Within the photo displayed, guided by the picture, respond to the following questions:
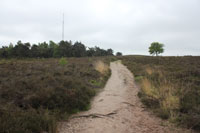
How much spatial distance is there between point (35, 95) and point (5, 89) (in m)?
1.63

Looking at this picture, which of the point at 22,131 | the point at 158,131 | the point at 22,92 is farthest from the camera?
the point at 22,92

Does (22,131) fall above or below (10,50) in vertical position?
below

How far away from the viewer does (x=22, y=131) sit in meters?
2.78

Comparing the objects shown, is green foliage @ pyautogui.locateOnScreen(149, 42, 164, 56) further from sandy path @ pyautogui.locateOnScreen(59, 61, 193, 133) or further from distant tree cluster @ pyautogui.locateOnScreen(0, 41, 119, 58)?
sandy path @ pyautogui.locateOnScreen(59, 61, 193, 133)

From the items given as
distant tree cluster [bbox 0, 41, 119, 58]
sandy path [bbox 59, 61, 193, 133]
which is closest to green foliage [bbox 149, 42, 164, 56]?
distant tree cluster [bbox 0, 41, 119, 58]

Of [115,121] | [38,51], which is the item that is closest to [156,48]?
[38,51]

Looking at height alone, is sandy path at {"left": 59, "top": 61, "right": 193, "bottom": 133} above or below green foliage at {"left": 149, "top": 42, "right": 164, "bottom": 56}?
below

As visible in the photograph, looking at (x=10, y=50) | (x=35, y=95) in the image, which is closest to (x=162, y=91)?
(x=35, y=95)

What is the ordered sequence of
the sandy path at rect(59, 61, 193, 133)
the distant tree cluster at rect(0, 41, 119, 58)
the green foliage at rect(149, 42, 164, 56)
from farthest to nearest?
the green foliage at rect(149, 42, 164, 56)
the distant tree cluster at rect(0, 41, 119, 58)
the sandy path at rect(59, 61, 193, 133)

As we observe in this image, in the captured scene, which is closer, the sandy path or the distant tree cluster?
the sandy path

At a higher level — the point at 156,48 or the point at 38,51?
the point at 156,48

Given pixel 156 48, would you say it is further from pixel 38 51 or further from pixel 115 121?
pixel 115 121

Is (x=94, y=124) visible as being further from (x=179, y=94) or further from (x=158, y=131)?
(x=179, y=94)

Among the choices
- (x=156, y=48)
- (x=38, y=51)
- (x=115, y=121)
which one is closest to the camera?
(x=115, y=121)
